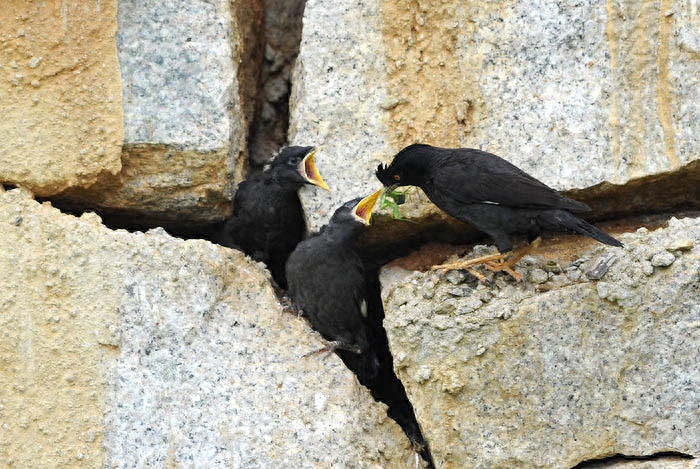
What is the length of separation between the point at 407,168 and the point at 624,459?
2.12 metres

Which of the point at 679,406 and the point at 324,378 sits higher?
the point at 679,406

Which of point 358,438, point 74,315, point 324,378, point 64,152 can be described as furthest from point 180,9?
point 358,438

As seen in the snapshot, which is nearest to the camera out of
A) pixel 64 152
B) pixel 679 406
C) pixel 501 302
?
pixel 679 406

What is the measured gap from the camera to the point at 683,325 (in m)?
5.40

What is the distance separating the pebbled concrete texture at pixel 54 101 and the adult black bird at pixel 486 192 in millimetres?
1806

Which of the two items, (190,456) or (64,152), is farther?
(64,152)

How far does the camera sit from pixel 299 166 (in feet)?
21.8

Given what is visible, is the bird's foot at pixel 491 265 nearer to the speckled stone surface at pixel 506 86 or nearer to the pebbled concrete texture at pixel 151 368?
the speckled stone surface at pixel 506 86

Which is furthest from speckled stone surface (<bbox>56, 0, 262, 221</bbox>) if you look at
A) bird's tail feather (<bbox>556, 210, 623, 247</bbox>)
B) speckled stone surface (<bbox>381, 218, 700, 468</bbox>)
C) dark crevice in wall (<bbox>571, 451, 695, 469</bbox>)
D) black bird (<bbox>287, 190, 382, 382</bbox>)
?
dark crevice in wall (<bbox>571, 451, 695, 469</bbox>)

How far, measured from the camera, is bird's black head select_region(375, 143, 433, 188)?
6164 millimetres

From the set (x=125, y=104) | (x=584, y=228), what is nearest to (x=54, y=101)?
(x=125, y=104)

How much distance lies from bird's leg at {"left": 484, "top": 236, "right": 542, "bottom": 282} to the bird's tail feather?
0.39m

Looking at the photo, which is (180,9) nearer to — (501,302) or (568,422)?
(501,302)

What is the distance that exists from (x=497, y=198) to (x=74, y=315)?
259 cm
